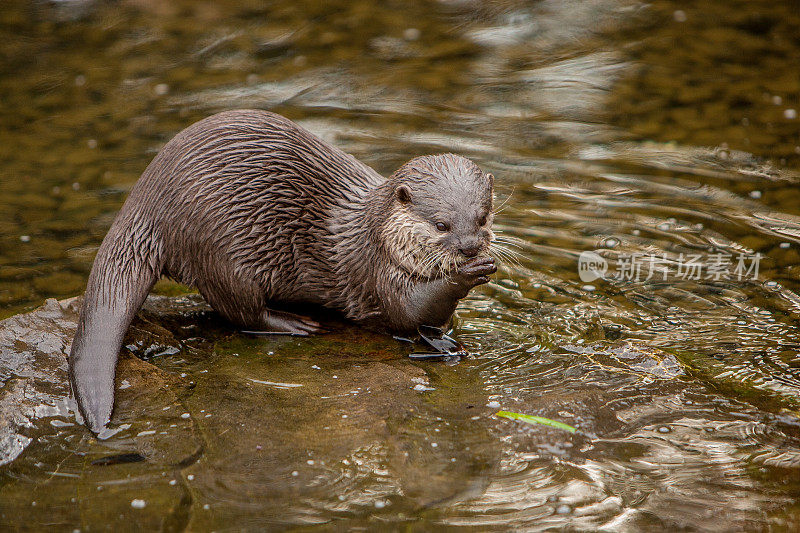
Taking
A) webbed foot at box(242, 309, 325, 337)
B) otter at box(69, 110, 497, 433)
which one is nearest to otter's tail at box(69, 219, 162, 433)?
otter at box(69, 110, 497, 433)

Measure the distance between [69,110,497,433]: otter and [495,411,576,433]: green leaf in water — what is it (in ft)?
1.80

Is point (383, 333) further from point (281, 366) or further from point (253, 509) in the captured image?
point (253, 509)

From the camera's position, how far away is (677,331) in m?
3.57

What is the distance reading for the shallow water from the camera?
2.59m

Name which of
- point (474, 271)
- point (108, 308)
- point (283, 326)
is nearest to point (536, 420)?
point (474, 271)

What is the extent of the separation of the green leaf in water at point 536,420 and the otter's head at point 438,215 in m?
0.64

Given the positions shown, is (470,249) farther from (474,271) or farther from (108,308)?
(108,308)

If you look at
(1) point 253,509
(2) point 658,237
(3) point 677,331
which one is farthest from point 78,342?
(2) point 658,237

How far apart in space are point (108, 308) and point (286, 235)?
0.77m

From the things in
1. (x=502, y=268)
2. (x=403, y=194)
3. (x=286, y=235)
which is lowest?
(x=502, y=268)

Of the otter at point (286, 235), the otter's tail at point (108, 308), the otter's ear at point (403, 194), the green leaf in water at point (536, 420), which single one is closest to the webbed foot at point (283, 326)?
the otter at point (286, 235)

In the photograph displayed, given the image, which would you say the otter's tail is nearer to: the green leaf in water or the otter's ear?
the otter's ear

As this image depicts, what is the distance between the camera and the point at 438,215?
330cm

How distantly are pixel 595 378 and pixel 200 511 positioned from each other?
144 centimetres
